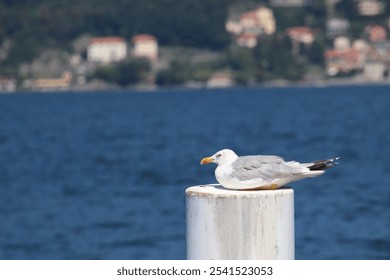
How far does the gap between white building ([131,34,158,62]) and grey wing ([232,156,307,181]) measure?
491 ft

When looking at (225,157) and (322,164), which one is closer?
(322,164)

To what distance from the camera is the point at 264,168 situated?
19.4 feet

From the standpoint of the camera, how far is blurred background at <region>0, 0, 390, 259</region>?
74.3 ft

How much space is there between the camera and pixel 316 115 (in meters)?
80.4

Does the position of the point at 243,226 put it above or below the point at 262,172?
below

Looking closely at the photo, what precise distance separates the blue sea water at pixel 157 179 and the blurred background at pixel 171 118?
59 mm

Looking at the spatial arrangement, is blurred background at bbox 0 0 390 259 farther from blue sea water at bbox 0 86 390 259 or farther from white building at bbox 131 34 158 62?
white building at bbox 131 34 158 62

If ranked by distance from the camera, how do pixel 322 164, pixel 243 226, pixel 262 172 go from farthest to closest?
pixel 262 172 → pixel 322 164 → pixel 243 226

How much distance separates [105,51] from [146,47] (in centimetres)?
499

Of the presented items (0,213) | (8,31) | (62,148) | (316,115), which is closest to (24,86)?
(8,31)

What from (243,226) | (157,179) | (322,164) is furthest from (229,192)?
(157,179)

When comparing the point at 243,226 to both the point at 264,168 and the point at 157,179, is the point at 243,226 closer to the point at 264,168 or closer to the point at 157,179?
the point at 264,168

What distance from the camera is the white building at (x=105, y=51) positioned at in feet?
513

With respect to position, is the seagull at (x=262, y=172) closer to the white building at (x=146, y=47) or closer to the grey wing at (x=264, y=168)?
the grey wing at (x=264, y=168)
